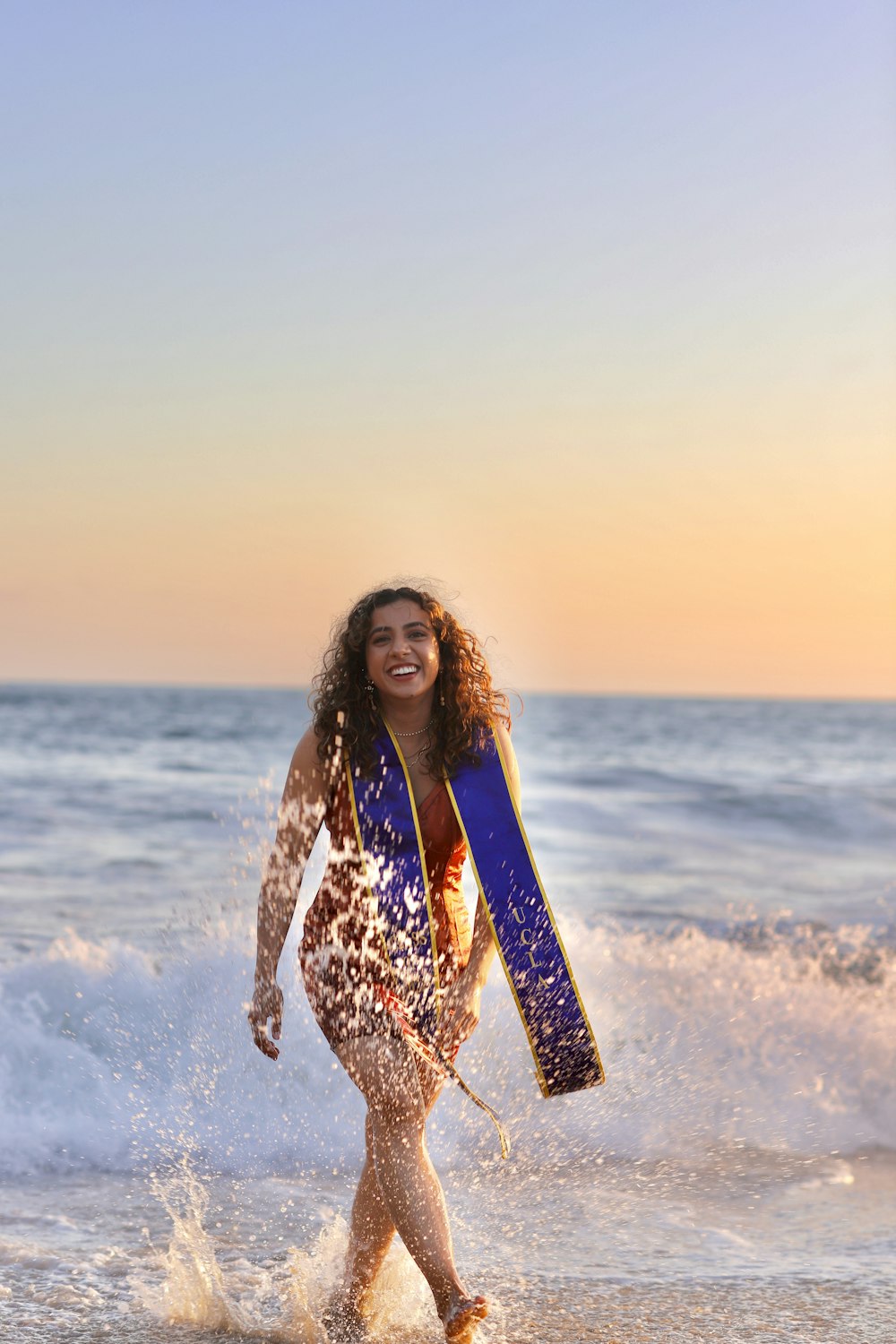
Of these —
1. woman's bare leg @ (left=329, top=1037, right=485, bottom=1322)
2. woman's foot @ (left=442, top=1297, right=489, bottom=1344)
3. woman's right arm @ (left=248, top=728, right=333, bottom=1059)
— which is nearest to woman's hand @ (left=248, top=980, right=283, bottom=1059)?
woman's right arm @ (left=248, top=728, right=333, bottom=1059)

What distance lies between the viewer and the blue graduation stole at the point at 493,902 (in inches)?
129

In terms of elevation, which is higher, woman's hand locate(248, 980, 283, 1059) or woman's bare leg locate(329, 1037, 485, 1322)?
woman's hand locate(248, 980, 283, 1059)

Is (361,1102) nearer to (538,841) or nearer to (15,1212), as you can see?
(15,1212)

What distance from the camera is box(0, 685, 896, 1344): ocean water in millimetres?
3756

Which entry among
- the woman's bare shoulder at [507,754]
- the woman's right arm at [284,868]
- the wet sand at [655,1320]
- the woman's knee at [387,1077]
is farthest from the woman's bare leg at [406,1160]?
the woman's bare shoulder at [507,754]

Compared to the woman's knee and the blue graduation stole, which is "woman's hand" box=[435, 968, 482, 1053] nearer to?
the blue graduation stole

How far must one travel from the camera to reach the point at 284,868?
10.9 ft

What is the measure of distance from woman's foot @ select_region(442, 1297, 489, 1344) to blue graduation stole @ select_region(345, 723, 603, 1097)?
0.52 m

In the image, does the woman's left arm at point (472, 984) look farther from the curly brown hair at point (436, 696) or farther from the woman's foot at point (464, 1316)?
the woman's foot at point (464, 1316)

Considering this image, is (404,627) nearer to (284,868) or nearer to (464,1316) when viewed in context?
(284,868)

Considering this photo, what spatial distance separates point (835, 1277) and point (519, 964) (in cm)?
166

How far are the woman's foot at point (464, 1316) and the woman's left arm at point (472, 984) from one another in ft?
1.93

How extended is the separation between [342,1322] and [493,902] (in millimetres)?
1221

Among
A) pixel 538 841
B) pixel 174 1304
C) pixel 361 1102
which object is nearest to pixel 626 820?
pixel 538 841
